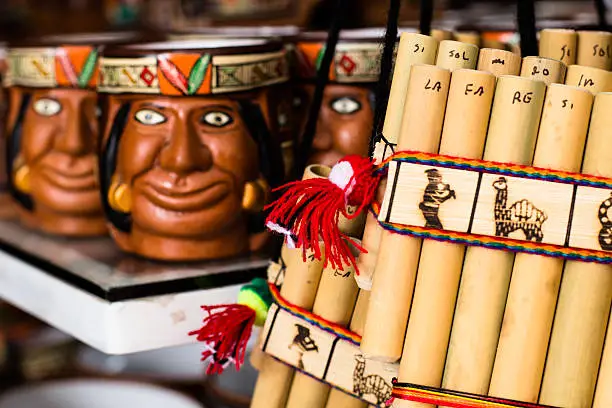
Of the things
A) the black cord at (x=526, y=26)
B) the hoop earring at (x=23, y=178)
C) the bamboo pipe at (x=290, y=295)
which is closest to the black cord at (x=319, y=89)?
the bamboo pipe at (x=290, y=295)

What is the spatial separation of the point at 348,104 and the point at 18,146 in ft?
1.27

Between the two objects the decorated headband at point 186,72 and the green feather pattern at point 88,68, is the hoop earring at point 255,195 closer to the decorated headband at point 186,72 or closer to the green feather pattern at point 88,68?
the decorated headband at point 186,72

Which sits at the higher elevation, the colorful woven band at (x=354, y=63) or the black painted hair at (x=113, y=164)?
the colorful woven band at (x=354, y=63)

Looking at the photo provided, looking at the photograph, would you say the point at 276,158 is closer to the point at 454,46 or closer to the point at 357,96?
the point at 357,96

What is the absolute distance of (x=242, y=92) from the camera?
71 cm

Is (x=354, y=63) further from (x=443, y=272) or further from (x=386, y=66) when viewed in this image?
(x=443, y=272)

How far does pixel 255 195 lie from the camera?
726 mm

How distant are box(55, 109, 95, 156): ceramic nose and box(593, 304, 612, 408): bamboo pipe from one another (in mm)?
566

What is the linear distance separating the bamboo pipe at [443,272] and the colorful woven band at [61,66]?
47 cm

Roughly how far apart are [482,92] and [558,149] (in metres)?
0.06

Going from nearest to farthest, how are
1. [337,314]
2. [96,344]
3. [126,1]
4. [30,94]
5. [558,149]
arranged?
[558,149], [337,314], [96,344], [30,94], [126,1]

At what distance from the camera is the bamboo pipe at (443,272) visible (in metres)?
0.46

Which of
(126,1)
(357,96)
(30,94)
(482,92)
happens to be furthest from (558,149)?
(126,1)

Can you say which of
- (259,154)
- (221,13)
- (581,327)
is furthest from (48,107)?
(221,13)
